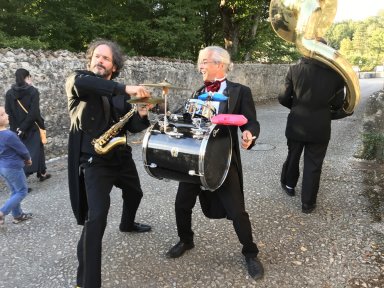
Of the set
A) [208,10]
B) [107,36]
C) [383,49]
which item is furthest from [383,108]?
[383,49]

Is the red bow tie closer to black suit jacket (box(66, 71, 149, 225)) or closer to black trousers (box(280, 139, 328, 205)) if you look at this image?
black suit jacket (box(66, 71, 149, 225))

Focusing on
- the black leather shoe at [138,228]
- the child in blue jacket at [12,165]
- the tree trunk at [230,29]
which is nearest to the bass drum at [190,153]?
the black leather shoe at [138,228]

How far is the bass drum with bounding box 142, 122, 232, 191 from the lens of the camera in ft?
8.39

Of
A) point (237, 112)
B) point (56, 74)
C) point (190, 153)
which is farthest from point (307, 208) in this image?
point (56, 74)

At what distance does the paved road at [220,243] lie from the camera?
2.98m

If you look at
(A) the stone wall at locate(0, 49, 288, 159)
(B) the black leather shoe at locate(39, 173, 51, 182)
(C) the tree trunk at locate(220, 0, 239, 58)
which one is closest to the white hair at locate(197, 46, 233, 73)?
(A) the stone wall at locate(0, 49, 288, 159)

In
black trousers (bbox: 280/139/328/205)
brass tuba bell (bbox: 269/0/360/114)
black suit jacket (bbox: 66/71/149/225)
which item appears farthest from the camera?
black trousers (bbox: 280/139/328/205)

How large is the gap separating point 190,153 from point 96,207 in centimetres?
80

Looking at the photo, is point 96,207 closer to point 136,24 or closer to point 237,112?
point 237,112

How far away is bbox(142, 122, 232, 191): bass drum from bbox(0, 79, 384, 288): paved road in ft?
2.95

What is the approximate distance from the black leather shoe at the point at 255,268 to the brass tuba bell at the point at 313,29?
6.67 feet

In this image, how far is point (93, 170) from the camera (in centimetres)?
273

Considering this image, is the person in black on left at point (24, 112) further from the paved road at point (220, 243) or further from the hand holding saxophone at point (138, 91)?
the hand holding saxophone at point (138, 91)

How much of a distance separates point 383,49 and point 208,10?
195ft
